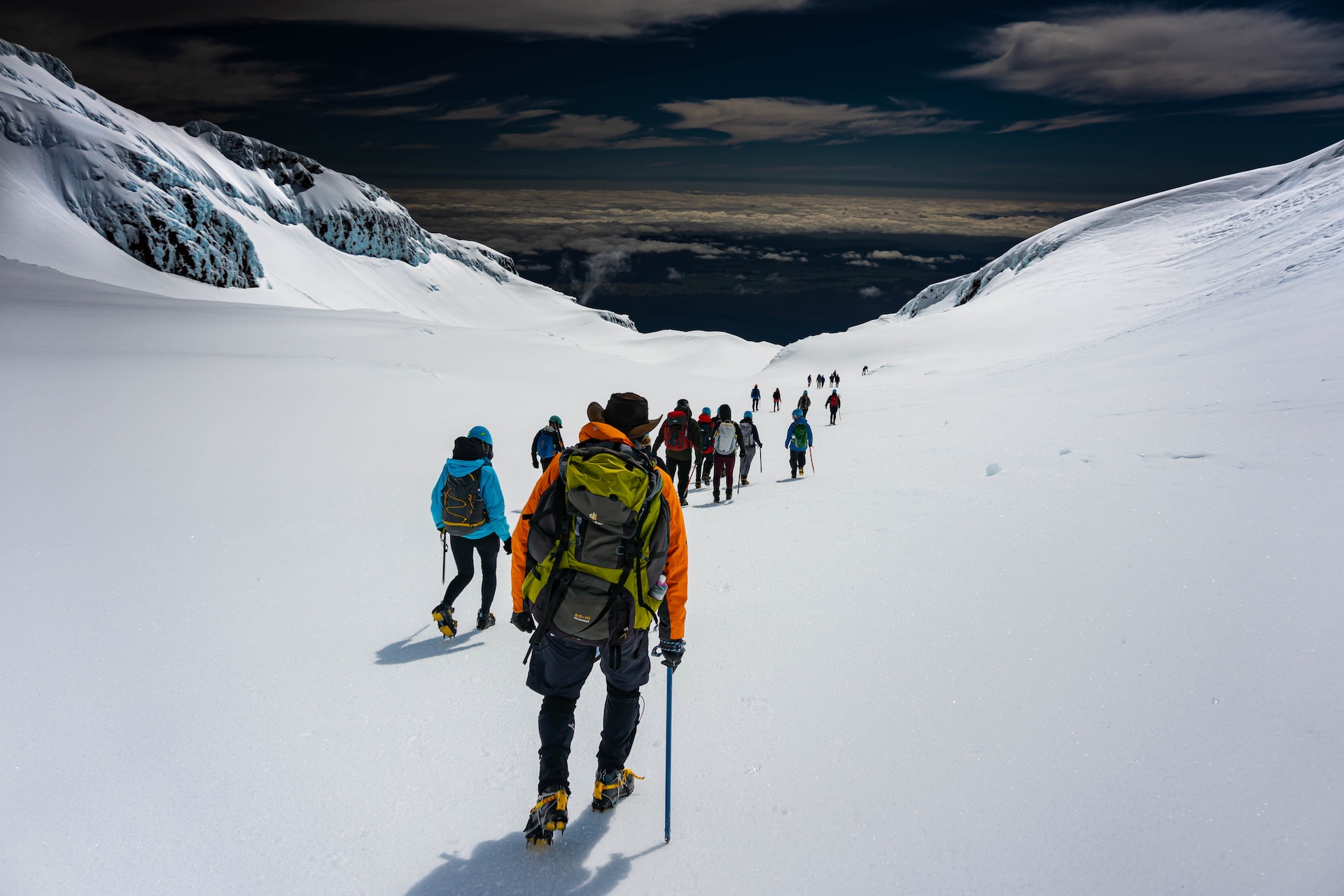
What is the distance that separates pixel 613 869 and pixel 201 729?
331 cm

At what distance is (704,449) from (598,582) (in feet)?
29.6

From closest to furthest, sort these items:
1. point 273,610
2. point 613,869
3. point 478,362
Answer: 1. point 613,869
2. point 273,610
3. point 478,362

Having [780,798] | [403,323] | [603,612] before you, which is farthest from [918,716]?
[403,323]

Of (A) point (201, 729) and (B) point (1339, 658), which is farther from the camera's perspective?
(A) point (201, 729)

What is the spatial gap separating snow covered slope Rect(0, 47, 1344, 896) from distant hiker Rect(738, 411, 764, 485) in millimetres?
1563

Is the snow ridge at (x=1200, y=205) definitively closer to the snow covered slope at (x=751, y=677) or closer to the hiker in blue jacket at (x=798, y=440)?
the hiker in blue jacket at (x=798, y=440)

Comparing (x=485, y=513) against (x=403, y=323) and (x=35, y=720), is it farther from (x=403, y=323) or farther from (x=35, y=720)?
(x=403, y=323)

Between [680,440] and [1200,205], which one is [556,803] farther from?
[1200,205]

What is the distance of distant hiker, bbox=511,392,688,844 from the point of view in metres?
3.62

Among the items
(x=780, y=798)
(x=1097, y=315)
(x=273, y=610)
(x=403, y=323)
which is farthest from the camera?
(x=1097, y=315)

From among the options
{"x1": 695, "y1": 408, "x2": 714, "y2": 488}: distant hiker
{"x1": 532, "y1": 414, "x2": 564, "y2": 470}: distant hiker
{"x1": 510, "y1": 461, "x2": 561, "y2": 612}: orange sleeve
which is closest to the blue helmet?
{"x1": 510, "y1": 461, "x2": 561, "y2": 612}: orange sleeve

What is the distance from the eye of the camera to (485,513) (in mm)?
6340

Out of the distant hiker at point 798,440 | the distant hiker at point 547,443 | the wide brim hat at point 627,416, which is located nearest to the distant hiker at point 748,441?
the distant hiker at point 798,440

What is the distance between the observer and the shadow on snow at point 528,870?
354 centimetres
